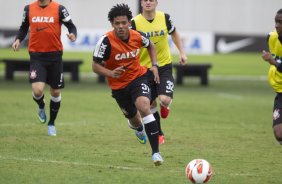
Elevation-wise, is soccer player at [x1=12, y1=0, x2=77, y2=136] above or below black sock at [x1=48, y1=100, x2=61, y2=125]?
above

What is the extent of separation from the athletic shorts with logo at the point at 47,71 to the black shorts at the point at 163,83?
1802mm

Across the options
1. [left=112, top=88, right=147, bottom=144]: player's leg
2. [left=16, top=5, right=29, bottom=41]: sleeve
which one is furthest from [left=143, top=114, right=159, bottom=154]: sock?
[left=16, top=5, right=29, bottom=41]: sleeve

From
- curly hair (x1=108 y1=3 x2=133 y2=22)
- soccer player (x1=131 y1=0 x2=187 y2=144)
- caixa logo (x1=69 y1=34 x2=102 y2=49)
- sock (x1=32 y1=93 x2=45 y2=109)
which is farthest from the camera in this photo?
caixa logo (x1=69 y1=34 x2=102 y2=49)

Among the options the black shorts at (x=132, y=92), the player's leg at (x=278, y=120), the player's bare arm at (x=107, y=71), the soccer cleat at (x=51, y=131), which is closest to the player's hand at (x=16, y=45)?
the soccer cleat at (x=51, y=131)

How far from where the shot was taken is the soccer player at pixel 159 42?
13.6 m

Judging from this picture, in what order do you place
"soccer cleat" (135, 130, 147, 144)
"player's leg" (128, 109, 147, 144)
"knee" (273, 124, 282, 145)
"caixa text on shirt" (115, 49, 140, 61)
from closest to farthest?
"caixa text on shirt" (115, 49, 140, 61)
"knee" (273, 124, 282, 145)
"player's leg" (128, 109, 147, 144)
"soccer cleat" (135, 130, 147, 144)

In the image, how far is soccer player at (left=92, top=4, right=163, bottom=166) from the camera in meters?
11.2

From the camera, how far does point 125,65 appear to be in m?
11.6

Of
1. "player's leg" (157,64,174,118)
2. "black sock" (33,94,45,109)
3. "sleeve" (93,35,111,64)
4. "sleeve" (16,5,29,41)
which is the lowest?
"black sock" (33,94,45,109)

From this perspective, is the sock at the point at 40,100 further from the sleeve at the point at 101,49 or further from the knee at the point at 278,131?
the knee at the point at 278,131

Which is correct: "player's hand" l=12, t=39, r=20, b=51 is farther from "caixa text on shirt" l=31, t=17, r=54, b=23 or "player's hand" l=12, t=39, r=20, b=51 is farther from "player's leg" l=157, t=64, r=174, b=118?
"player's leg" l=157, t=64, r=174, b=118

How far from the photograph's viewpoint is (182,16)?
46156 mm

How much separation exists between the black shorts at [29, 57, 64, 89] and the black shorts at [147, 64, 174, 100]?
1802 mm

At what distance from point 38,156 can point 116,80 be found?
166 centimetres
